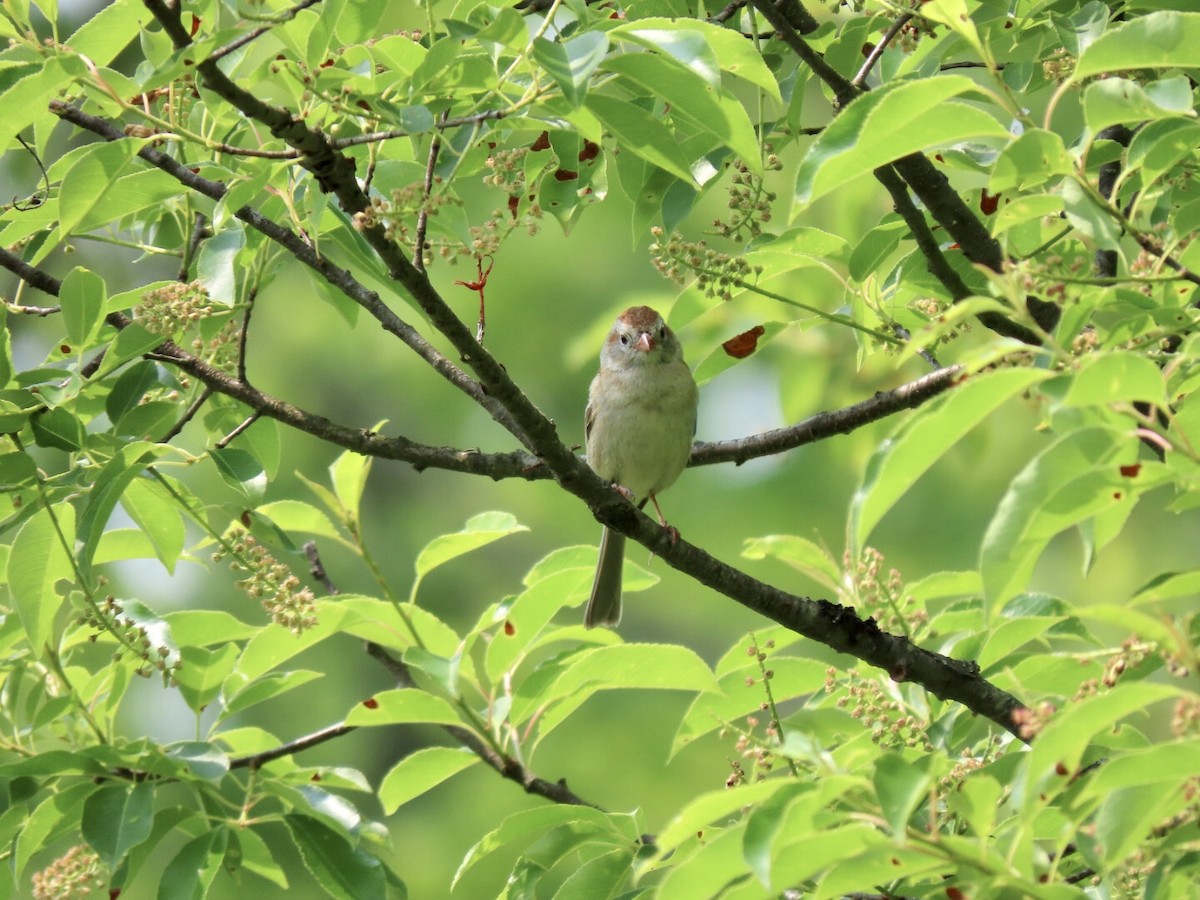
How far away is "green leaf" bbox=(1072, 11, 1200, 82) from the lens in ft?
5.74

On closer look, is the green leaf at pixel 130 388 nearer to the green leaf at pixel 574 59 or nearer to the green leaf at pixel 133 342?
the green leaf at pixel 133 342

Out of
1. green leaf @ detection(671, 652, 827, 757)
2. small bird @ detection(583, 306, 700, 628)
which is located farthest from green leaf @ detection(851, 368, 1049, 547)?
small bird @ detection(583, 306, 700, 628)

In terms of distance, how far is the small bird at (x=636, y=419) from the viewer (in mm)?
5586

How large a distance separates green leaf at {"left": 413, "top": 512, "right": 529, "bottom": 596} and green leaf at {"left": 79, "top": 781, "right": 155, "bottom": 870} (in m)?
0.68

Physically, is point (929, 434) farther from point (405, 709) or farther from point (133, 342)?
point (133, 342)

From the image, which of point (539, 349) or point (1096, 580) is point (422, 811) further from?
point (1096, 580)

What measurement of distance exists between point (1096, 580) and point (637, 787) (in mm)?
3264

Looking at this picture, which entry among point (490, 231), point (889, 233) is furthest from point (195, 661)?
point (889, 233)

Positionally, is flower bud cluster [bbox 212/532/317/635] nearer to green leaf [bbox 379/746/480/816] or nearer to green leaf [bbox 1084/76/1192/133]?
green leaf [bbox 379/746/480/816]

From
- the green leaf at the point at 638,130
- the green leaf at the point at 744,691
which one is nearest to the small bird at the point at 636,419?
the green leaf at the point at 744,691

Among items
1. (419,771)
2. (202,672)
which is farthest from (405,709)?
(202,672)

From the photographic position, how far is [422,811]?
31.1 feet

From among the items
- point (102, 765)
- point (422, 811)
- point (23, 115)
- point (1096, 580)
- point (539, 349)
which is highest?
point (23, 115)

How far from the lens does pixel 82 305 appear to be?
Answer: 261 centimetres
